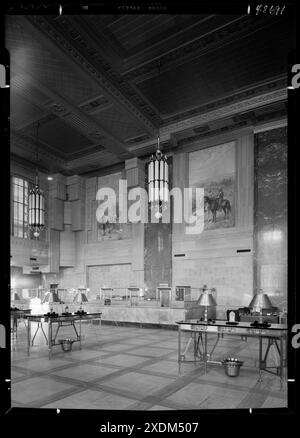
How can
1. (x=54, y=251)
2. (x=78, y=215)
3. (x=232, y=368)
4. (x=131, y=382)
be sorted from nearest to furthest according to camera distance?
(x=131, y=382), (x=232, y=368), (x=54, y=251), (x=78, y=215)

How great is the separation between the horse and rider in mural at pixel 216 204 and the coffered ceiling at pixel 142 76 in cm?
284

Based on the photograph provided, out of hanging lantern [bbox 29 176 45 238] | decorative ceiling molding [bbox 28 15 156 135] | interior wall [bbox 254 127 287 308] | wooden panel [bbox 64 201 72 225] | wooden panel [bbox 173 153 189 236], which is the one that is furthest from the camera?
wooden panel [bbox 64 201 72 225]

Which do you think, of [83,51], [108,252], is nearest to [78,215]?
[108,252]

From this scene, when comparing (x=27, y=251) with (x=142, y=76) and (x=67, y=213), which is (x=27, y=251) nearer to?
(x=67, y=213)

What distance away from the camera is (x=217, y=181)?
15.5 m

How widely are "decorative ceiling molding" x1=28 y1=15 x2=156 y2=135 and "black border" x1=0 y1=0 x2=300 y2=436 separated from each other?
678 cm

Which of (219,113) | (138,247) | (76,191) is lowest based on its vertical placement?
(138,247)

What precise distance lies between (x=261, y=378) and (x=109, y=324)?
967 centimetres

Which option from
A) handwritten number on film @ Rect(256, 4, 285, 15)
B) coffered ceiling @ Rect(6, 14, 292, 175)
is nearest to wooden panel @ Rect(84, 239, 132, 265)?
coffered ceiling @ Rect(6, 14, 292, 175)

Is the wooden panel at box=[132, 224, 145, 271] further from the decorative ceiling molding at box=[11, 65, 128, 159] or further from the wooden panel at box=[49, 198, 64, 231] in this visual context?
the wooden panel at box=[49, 198, 64, 231]

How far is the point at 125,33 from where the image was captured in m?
9.62

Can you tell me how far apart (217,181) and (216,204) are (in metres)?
1.06

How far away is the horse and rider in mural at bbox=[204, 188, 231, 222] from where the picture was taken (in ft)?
49.6
